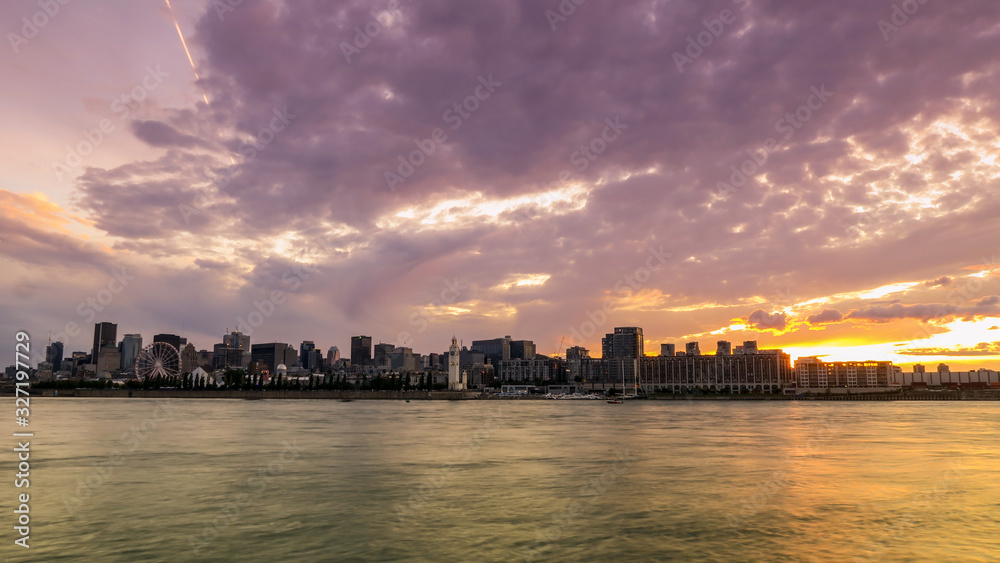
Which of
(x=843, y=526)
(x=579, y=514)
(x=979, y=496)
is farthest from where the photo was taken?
(x=979, y=496)

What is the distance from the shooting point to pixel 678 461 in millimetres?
55438

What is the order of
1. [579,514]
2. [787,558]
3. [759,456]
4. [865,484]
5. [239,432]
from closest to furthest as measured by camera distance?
[787,558]
[579,514]
[865,484]
[759,456]
[239,432]

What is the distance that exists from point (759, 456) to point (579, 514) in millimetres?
34865

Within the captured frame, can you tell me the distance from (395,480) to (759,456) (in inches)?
1428

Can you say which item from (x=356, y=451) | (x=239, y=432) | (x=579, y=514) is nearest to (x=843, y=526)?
(x=579, y=514)

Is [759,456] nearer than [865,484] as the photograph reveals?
No

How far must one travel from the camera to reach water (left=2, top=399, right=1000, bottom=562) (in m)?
26.2

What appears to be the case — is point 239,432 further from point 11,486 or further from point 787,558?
point 787,558

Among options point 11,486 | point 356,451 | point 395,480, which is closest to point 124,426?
point 356,451

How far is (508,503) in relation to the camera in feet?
116

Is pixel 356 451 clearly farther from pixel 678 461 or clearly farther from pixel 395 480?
pixel 678 461

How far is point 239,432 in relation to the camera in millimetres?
88812

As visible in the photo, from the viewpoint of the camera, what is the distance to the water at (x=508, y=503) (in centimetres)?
2619

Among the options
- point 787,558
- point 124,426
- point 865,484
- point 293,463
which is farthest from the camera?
point 124,426
